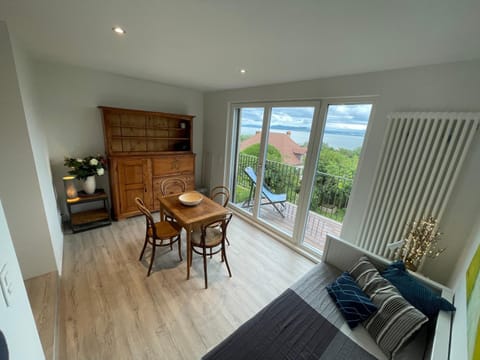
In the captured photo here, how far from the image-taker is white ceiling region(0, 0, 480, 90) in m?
1.07

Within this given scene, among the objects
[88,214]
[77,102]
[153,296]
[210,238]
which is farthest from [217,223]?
[77,102]

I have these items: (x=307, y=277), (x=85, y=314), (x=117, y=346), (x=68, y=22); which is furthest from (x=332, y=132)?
(x=85, y=314)

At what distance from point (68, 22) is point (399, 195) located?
3151 millimetres

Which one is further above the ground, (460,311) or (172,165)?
(172,165)

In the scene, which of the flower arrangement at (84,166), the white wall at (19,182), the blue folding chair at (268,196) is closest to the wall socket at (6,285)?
the white wall at (19,182)

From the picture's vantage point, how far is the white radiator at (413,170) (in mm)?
1559

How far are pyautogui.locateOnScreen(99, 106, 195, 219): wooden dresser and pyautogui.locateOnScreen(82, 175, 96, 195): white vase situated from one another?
25 cm

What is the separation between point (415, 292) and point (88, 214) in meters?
4.16

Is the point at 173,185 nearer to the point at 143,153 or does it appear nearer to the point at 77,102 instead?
the point at 143,153

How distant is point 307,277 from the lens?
1720 millimetres

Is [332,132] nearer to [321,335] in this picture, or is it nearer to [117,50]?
[321,335]

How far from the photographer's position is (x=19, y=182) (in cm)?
174

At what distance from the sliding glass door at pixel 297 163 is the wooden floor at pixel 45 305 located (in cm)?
272

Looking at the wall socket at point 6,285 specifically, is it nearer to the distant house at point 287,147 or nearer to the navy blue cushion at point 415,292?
the navy blue cushion at point 415,292
